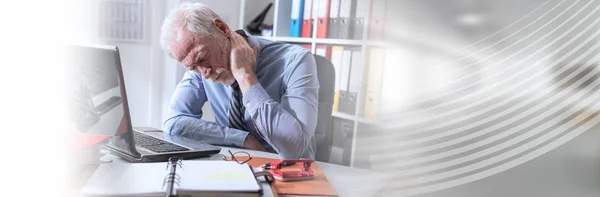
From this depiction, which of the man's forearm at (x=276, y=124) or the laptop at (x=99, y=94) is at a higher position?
the laptop at (x=99, y=94)

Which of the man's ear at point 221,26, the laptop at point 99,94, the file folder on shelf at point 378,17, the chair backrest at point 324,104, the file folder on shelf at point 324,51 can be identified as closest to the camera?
the laptop at point 99,94

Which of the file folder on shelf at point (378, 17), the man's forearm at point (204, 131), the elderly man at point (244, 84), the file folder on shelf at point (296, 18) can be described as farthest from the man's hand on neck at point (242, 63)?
the file folder on shelf at point (296, 18)

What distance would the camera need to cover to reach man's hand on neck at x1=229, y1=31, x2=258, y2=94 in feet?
3.88

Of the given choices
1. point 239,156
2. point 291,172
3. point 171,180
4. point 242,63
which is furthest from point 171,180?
point 242,63

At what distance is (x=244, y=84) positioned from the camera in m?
1.18

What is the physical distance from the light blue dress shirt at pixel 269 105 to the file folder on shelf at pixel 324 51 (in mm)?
144

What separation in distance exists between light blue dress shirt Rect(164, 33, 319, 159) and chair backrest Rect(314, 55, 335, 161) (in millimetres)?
35

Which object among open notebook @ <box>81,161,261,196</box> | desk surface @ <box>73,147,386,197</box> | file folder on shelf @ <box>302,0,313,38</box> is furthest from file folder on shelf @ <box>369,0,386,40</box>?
file folder on shelf @ <box>302,0,313,38</box>

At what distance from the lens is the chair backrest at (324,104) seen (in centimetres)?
136

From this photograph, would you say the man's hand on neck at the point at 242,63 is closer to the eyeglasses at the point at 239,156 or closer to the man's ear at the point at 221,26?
the man's ear at the point at 221,26

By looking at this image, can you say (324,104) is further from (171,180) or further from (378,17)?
(171,180)

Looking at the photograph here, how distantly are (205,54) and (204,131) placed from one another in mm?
208

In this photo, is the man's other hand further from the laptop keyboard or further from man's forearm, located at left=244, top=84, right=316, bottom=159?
the laptop keyboard

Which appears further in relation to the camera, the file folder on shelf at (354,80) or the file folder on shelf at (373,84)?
the file folder on shelf at (354,80)
